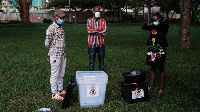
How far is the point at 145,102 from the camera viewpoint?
5621 mm

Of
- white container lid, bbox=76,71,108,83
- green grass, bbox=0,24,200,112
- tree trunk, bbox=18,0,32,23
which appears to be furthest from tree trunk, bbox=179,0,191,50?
tree trunk, bbox=18,0,32,23

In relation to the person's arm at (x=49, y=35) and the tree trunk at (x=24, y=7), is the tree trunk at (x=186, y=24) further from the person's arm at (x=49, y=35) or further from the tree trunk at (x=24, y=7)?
the tree trunk at (x=24, y=7)

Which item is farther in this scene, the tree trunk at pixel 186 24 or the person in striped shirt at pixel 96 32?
the tree trunk at pixel 186 24

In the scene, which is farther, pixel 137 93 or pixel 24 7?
pixel 24 7

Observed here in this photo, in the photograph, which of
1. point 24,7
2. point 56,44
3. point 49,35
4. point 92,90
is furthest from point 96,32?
point 24,7

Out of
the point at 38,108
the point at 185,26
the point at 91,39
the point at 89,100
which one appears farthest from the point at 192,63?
the point at 38,108

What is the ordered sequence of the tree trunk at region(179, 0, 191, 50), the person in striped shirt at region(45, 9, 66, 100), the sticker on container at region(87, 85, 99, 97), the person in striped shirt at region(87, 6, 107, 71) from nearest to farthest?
the sticker on container at region(87, 85, 99, 97) < the person in striped shirt at region(45, 9, 66, 100) < the person in striped shirt at region(87, 6, 107, 71) < the tree trunk at region(179, 0, 191, 50)

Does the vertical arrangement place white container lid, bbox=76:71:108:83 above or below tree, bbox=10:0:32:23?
below

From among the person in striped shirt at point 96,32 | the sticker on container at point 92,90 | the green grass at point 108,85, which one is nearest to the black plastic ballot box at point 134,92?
the green grass at point 108,85

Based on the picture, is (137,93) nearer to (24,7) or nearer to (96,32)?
(96,32)

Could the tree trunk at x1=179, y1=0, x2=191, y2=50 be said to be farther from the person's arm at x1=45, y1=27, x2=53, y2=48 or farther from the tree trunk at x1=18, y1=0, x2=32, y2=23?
the tree trunk at x1=18, y1=0, x2=32, y2=23

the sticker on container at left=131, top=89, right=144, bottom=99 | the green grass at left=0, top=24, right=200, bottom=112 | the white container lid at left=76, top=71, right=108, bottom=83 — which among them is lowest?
the green grass at left=0, top=24, right=200, bottom=112

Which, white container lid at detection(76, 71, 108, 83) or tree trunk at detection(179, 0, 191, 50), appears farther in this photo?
tree trunk at detection(179, 0, 191, 50)

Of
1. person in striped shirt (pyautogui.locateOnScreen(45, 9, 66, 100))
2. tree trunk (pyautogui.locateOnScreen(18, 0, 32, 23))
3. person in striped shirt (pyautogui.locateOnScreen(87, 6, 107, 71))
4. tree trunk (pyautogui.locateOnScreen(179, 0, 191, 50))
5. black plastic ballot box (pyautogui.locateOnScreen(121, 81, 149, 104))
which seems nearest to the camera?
person in striped shirt (pyautogui.locateOnScreen(45, 9, 66, 100))
